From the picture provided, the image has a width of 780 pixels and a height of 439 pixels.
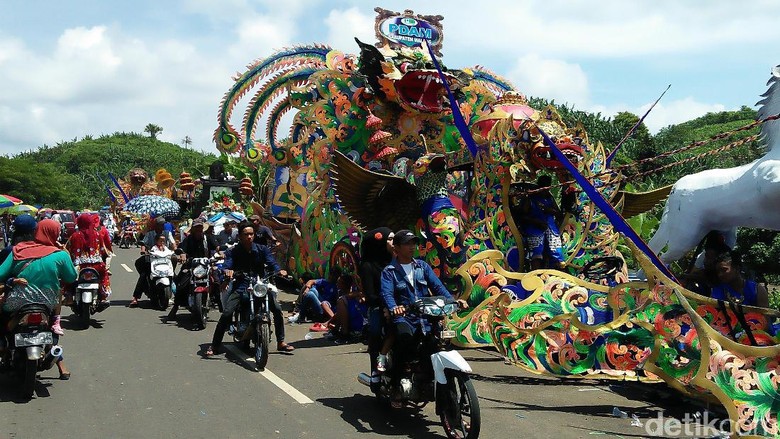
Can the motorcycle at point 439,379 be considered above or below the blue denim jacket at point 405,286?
below

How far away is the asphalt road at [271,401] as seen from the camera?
5695mm

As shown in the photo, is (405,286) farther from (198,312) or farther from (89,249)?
(89,249)

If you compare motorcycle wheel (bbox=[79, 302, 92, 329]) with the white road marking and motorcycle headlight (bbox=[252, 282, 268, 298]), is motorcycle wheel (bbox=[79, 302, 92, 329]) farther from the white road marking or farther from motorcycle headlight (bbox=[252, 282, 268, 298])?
motorcycle headlight (bbox=[252, 282, 268, 298])

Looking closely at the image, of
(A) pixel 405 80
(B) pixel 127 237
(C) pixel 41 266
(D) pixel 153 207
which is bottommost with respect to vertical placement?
(C) pixel 41 266

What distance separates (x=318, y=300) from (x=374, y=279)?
4414mm

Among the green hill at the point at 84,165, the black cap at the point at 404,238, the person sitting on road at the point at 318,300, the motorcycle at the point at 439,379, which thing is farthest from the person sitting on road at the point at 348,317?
the green hill at the point at 84,165

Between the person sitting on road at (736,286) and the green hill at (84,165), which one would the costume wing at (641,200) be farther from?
the green hill at (84,165)

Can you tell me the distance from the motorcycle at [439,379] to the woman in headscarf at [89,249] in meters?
6.21

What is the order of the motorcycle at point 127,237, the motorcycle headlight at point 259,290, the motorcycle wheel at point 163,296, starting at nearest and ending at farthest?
the motorcycle headlight at point 259,290
the motorcycle wheel at point 163,296
the motorcycle at point 127,237

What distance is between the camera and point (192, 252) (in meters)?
11.1

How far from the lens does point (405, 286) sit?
595cm

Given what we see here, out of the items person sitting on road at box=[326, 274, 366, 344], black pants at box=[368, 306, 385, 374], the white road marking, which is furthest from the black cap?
person sitting on road at box=[326, 274, 366, 344]

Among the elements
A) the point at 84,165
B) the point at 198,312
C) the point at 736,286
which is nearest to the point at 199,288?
the point at 198,312

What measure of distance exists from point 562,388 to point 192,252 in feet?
20.5
